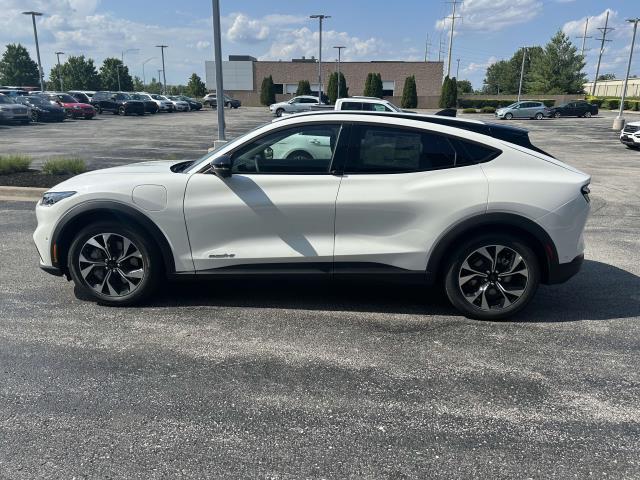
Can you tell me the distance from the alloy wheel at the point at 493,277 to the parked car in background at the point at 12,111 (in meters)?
30.5

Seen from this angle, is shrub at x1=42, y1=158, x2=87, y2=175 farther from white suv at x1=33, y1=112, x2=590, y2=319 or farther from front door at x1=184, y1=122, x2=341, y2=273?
front door at x1=184, y1=122, x2=341, y2=273

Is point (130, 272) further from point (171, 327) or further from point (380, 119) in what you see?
point (380, 119)

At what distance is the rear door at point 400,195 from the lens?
4172 mm

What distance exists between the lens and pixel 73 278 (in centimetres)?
451

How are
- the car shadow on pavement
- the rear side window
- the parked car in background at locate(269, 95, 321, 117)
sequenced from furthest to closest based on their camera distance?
the parked car in background at locate(269, 95, 321, 117) → the car shadow on pavement → the rear side window

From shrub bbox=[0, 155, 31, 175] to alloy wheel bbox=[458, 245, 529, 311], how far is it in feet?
33.7

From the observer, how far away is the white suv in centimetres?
417

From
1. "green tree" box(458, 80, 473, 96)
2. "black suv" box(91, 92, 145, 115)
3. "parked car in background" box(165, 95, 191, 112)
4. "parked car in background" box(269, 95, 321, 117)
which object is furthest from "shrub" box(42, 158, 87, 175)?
"green tree" box(458, 80, 473, 96)

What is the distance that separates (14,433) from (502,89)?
13404 centimetres

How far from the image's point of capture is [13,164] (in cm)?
1075

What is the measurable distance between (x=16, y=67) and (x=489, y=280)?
92.2 meters

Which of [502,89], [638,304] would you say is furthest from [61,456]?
[502,89]

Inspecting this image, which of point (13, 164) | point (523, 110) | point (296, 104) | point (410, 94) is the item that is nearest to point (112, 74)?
point (410, 94)

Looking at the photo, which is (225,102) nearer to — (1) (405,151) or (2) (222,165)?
(2) (222,165)
